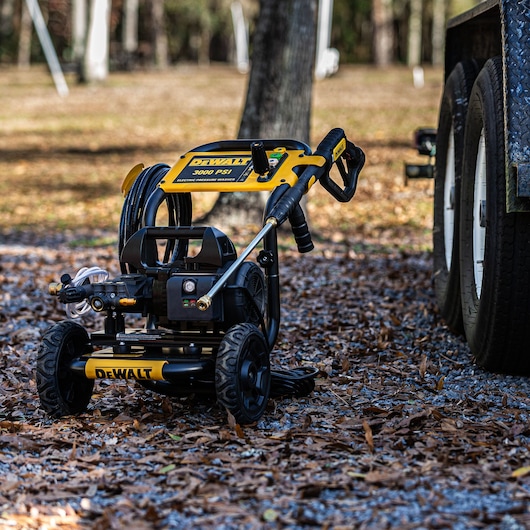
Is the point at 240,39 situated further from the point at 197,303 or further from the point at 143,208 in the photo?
the point at 197,303

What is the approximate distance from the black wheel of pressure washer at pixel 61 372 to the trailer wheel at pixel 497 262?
6.56ft

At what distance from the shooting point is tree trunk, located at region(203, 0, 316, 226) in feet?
34.0

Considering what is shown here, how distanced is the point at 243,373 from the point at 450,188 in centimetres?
299

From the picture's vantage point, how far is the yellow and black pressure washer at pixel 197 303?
14.7ft

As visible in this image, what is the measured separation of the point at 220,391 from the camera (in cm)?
440

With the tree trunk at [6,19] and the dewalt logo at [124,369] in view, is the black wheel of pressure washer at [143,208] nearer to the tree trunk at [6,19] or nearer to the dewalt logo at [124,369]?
the dewalt logo at [124,369]

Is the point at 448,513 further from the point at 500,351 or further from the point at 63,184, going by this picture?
the point at 63,184

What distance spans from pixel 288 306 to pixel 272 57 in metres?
3.82

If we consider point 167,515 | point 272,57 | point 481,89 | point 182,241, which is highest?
point 272,57

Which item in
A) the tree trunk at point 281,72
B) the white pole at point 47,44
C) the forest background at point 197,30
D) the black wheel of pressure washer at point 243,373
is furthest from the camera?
the forest background at point 197,30

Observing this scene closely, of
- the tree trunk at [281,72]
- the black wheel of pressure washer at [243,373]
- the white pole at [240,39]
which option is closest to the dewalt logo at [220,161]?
the black wheel of pressure washer at [243,373]

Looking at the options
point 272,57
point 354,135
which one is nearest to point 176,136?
point 354,135

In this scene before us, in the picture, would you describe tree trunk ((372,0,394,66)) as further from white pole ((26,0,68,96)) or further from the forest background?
white pole ((26,0,68,96))

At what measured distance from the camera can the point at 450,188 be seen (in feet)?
22.7
